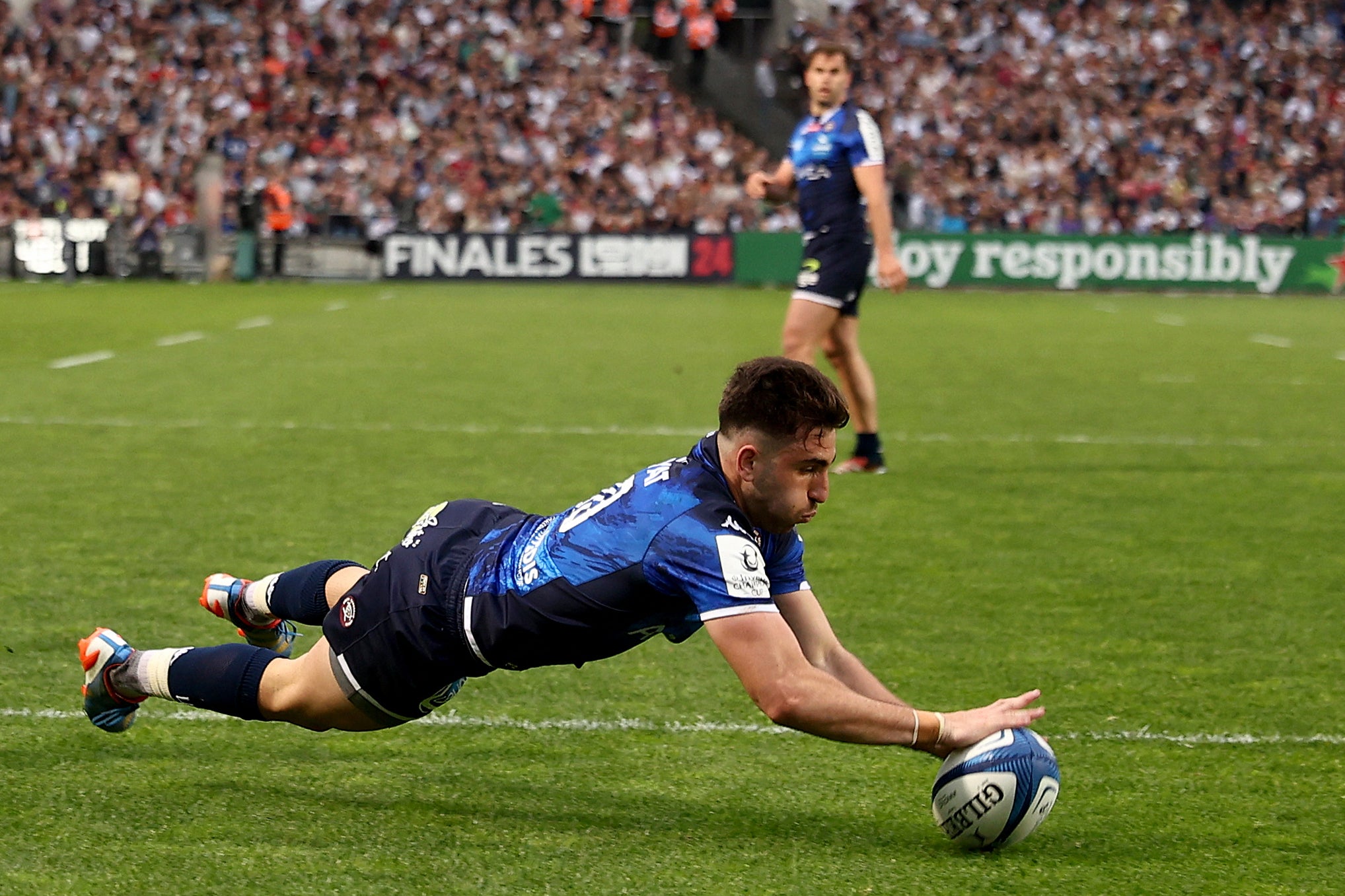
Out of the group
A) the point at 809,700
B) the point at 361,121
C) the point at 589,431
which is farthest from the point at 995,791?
the point at 361,121

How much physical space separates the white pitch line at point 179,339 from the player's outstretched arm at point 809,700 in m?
13.7

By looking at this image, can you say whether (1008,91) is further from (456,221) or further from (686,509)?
(686,509)

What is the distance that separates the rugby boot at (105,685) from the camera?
13.5 ft

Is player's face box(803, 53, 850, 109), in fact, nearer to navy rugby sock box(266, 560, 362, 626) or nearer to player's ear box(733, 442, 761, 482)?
navy rugby sock box(266, 560, 362, 626)

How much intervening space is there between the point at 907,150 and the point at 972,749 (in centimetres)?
3020

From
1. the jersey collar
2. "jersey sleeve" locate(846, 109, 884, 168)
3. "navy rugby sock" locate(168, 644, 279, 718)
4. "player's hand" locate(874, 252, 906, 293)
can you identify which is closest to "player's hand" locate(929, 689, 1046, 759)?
"navy rugby sock" locate(168, 644, 279, 718)

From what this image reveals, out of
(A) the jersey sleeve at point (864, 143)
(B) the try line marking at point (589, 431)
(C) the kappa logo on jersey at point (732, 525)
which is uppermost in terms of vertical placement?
(A) the jersey sleeve at point (864, 143)

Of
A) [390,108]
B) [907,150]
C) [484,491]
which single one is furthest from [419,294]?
[484,491]

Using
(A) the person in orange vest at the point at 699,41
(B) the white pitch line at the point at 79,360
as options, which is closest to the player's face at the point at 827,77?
(B) the white pitch line at the point at 79,360

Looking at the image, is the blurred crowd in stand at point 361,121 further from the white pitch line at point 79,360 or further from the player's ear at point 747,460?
the player's ear at point 747,460

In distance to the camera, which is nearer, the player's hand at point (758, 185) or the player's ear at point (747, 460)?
the player's ear at point (747, 460)

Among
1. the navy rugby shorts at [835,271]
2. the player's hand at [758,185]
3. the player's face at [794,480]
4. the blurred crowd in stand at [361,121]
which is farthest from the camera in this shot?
the blurred crowd in stand at [361,121]

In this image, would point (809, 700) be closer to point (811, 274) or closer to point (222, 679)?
point (222, 679)

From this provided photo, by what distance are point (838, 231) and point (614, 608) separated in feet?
20.5
